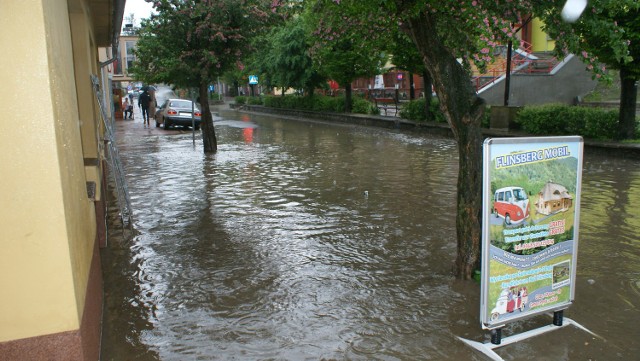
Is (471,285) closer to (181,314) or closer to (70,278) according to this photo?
(181,314)

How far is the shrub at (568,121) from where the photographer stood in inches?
603

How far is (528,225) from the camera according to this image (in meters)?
4.02

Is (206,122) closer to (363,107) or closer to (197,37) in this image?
(197,37)

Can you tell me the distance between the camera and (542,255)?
416 centimetres

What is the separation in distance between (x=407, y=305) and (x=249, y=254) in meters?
2.22

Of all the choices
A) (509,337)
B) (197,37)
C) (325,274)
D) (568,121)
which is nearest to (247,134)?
(197,37)

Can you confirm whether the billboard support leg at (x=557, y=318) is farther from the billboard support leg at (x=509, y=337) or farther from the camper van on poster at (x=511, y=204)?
the camper van on poster at (x=511, y=204)

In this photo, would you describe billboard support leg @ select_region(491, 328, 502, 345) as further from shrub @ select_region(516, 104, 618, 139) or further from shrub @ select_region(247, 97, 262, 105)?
shrub @ select_region(247, 97, 262, 105)

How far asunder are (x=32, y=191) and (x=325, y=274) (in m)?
3.41

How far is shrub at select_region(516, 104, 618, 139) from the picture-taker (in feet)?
50.2

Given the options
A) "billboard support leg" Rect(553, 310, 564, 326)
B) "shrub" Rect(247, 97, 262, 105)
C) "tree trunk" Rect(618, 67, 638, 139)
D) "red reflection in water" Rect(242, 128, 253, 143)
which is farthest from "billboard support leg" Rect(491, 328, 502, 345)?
"shrub" Rect(247, 97, 262, 105)

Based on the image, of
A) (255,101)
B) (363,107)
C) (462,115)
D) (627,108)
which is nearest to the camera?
(462,115)

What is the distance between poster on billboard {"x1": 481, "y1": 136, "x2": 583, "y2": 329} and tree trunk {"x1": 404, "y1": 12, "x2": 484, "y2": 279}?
1.07 m

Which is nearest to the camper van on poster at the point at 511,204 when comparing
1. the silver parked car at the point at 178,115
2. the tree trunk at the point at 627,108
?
the tree trunk at the point at 627,108
